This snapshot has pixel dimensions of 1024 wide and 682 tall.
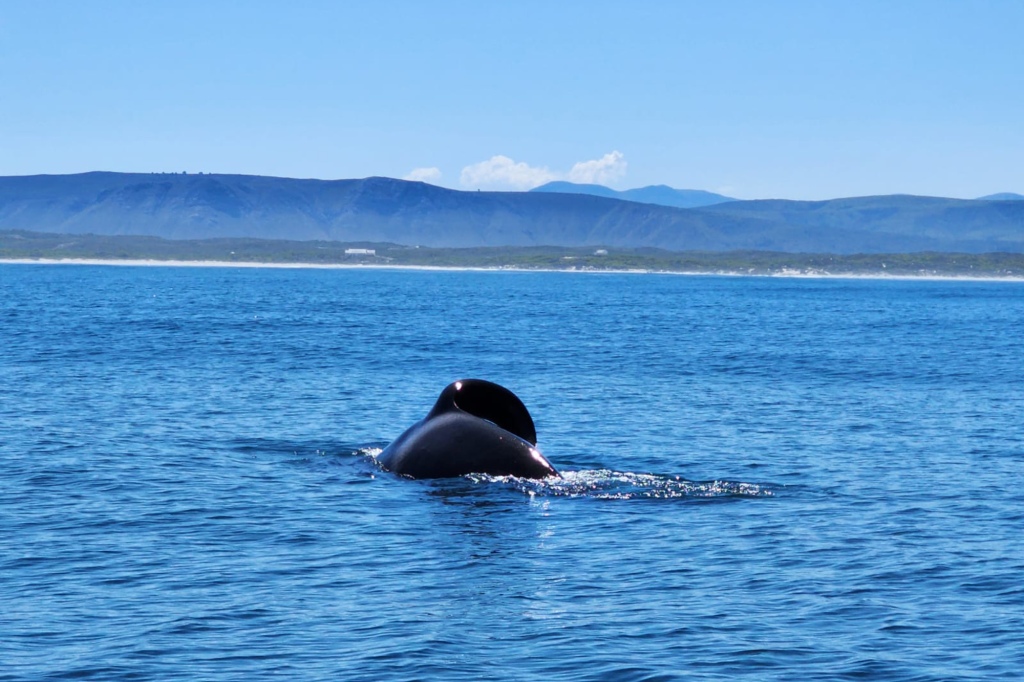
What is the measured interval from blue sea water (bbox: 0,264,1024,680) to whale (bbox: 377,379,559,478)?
14.0 inches

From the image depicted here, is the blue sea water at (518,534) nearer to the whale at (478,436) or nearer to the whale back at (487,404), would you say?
the whale at (478,436)

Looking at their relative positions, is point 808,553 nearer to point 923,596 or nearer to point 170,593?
point 923,596

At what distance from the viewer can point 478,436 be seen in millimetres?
21953

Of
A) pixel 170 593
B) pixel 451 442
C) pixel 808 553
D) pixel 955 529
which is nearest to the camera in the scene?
pixel 170 593

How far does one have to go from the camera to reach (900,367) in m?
52.7

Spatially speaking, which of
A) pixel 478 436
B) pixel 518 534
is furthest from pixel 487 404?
pixel 518 534

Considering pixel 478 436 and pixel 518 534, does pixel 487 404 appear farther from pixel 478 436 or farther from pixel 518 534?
pixel 518 534

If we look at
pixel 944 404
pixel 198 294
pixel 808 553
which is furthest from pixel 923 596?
pixel 198 294

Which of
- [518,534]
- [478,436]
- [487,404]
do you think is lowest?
[518,534]

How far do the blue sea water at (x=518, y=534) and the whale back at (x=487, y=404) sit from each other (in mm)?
1069

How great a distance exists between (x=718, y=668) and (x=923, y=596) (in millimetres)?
3897

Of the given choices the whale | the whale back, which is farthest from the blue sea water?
the whale back

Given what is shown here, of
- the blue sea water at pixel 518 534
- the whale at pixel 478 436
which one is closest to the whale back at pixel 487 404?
the whale at pixel 478 436

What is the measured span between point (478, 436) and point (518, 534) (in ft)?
12.1
